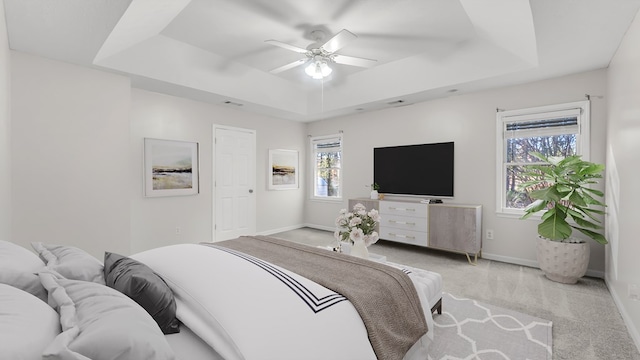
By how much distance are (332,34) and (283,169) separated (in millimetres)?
3139

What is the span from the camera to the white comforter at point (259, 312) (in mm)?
1048

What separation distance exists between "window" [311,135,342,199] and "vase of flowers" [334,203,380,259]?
10.5 feet

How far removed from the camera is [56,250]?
1.50m

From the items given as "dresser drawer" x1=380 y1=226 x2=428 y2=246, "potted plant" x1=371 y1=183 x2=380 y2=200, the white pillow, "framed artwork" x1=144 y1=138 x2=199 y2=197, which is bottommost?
"dresser drawer" x1=380 y1=226 x2=428 y2=246

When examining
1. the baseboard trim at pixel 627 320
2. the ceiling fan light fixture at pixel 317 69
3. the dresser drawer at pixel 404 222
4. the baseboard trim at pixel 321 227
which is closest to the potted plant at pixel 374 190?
the dresser drawer at pixel 404 222

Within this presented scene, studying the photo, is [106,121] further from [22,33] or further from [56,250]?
[56,250]

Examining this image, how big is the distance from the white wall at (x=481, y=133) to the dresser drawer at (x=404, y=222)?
0.64m

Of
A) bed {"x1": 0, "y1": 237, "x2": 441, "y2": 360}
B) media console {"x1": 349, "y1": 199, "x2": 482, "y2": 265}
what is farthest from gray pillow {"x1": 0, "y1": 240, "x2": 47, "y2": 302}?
media console {"x1": 349, "y1": 199, "x2": 482, "y2": 265}

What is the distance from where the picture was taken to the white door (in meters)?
4.93

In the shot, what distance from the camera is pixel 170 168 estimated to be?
4.31 meters

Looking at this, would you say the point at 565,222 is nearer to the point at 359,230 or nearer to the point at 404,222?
the point at 404,222

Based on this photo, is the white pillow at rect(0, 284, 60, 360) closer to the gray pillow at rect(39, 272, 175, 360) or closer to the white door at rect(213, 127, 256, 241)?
the gray pillow at rect(39, 272, 175, 360)

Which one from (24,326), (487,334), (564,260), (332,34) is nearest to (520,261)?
(564,260)

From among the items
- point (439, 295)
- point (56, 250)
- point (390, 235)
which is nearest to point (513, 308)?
point (439, 295)
